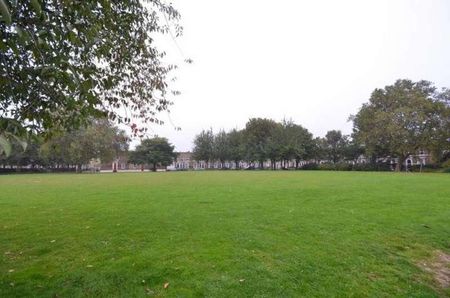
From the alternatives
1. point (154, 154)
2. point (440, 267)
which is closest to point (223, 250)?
point (440, 267)

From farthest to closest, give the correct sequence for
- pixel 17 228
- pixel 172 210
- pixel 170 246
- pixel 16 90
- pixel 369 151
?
pixel 369 151, pixel 172 210, pixel 17 228, pixel 170 246, pixel 16 90

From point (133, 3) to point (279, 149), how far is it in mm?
73358

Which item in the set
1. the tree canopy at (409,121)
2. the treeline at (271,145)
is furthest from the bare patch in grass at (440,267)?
the treeline at (271,145)

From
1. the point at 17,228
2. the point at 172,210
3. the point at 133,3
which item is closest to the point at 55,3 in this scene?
the point at 133,3

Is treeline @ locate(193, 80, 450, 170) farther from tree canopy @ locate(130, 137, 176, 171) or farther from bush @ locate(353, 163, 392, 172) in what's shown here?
tree canopy @ locate(130, 137, 176, 171)

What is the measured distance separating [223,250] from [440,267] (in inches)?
167

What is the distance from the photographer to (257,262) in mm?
7004

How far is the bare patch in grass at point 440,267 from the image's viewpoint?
673cm

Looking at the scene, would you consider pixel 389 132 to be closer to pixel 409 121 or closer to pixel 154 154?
pixel 409 121

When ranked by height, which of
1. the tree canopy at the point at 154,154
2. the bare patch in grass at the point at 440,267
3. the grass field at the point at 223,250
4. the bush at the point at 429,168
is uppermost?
the tree canopy at the point at 154,154

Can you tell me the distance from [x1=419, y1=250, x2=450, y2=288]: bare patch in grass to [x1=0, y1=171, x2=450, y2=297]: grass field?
0.40 ft

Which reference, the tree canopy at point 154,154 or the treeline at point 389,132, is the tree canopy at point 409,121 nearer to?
the treeline at point 389,132

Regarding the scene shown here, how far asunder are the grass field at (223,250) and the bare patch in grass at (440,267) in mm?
123

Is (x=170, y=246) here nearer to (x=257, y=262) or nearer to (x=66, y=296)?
(x=257, y=262)
